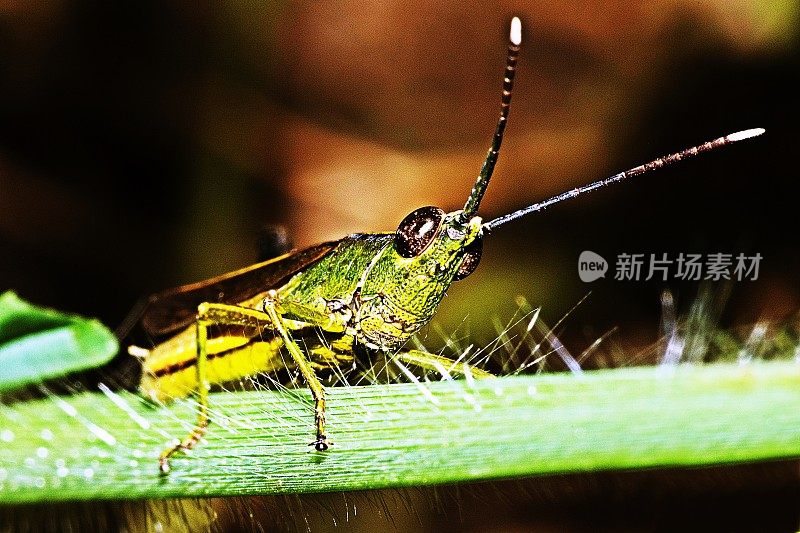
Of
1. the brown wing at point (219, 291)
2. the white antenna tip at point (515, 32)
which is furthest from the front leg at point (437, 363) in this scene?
the white antenna tip at point (515, 32)

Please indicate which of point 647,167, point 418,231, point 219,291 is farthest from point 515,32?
point 219,291

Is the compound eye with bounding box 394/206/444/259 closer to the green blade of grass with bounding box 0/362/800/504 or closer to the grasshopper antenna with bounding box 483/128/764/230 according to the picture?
the grasshopper antenna with bounding box 483/128/764/230

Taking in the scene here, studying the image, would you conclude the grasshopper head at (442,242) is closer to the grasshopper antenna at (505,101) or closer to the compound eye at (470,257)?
the compound eye at (470,257)

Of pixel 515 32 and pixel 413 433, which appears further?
pixel 515 32

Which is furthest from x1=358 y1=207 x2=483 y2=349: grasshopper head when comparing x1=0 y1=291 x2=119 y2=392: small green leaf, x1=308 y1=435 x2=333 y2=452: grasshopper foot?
x1=0 y1=291 x2=119 y2=392: small green leaf

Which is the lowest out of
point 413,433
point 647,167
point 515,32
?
point 413,433

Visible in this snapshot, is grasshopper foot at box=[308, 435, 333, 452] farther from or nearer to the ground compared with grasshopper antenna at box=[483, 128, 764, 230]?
nearer to the ground

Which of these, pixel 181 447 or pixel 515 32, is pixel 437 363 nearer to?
pixel 181 447
